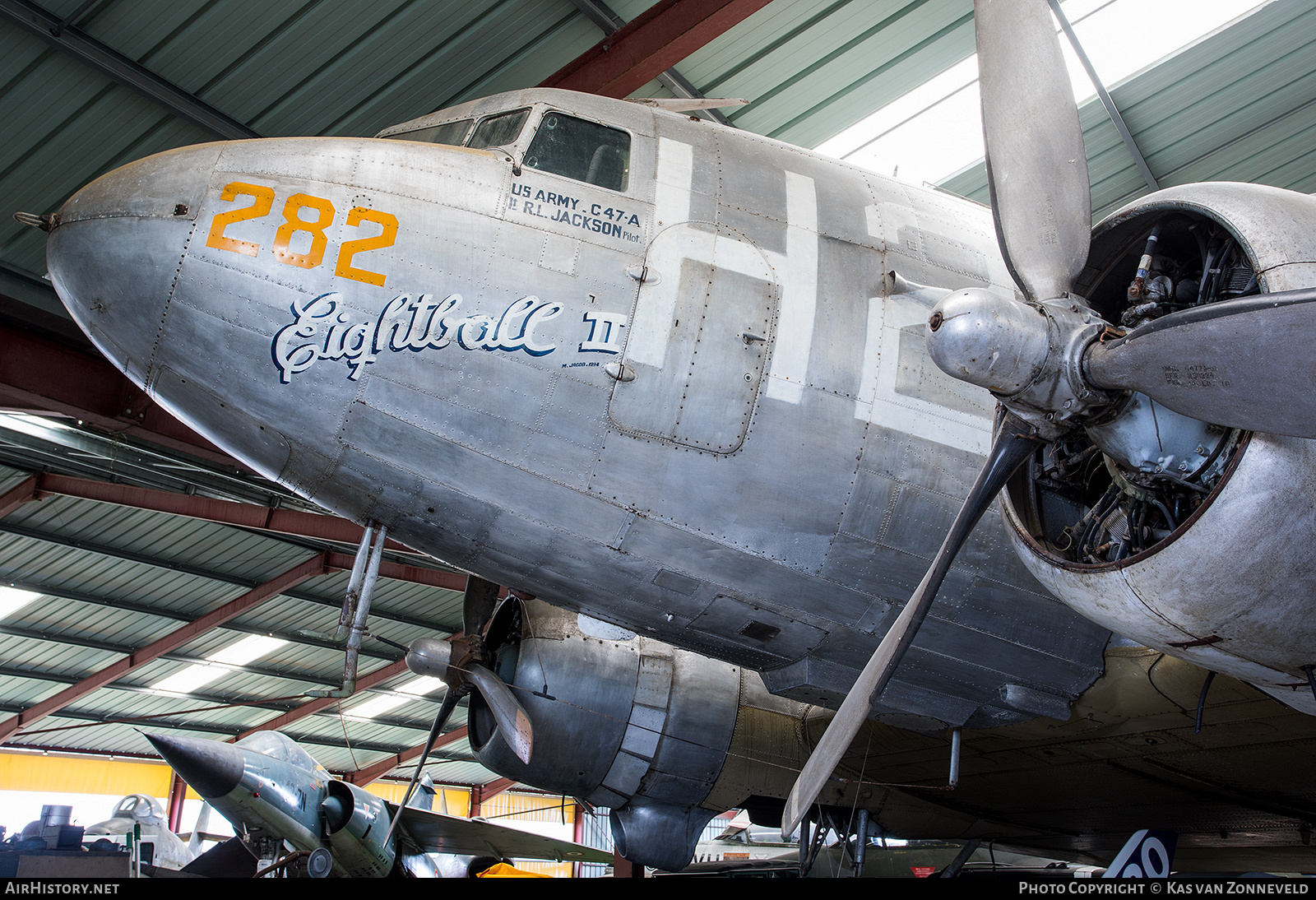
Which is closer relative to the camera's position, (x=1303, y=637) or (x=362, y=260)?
(x=1303, y=637)

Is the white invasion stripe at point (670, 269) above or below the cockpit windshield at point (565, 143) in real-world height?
below

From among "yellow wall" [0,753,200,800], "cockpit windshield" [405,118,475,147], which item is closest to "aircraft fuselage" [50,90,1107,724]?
"cockpit windshield" [405,118,475,147]

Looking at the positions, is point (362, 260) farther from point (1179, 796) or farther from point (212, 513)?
point (212, 513)

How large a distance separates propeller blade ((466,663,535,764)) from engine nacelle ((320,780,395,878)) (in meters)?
7.03

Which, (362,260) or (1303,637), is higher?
(362,260)

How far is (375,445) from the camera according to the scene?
5.43m

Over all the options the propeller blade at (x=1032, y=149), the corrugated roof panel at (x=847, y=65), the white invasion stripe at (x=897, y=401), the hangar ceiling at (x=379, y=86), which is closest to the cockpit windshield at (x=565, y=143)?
the white invasion stripe at (x=897, y=401)

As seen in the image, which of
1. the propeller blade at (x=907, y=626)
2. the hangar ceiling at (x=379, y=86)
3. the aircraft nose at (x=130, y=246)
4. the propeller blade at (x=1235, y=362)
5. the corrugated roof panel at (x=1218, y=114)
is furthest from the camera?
the corrugated roof panel at (x=1218, y=114)

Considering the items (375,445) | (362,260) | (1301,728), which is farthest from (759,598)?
(1301,728)

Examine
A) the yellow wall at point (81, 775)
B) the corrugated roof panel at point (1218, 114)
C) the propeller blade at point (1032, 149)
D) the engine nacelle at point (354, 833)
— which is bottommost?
the engine nacelle at point (354, 833)

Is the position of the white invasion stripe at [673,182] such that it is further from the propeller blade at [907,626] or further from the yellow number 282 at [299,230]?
the propeller blade at [907,626]

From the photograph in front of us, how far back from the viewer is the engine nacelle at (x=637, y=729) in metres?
9.46

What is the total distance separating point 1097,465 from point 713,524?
2.34 metres

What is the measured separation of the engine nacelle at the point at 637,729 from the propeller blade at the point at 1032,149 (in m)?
5.54
